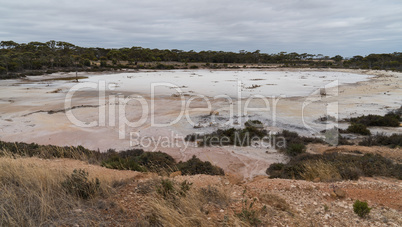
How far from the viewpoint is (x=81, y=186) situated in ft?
14.8

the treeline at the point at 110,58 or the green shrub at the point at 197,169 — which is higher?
the treeline at the point at 110,58

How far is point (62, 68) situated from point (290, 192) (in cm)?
5418

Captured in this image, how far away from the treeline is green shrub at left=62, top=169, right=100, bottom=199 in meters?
43.1

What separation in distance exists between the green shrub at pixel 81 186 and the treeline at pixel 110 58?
1697 inches

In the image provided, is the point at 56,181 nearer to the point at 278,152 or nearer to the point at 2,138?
the point at 278,152

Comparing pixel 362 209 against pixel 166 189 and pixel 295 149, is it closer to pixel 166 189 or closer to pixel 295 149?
pixel 166 189

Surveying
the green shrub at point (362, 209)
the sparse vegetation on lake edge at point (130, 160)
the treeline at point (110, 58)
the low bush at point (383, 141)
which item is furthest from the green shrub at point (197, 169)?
the treeline at point (110, 58)

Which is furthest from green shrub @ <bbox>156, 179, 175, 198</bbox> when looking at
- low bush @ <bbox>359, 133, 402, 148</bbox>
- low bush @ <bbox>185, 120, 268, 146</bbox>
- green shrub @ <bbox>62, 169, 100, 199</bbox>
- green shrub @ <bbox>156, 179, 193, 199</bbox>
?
low bush @ <bbox>359, 133, 402, 148</bbox>

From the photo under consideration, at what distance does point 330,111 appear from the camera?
17.2 m

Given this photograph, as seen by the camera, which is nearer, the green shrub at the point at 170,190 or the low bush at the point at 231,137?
the green shrub at the point at 170,190

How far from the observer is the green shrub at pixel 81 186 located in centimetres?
448

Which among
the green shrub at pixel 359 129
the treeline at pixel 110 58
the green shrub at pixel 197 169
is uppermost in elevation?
the treeline at pixel 110 58

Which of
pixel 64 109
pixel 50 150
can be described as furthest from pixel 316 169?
pixel 64 109

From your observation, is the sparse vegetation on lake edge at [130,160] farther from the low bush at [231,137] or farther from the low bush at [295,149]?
the low bush at [295,149]
